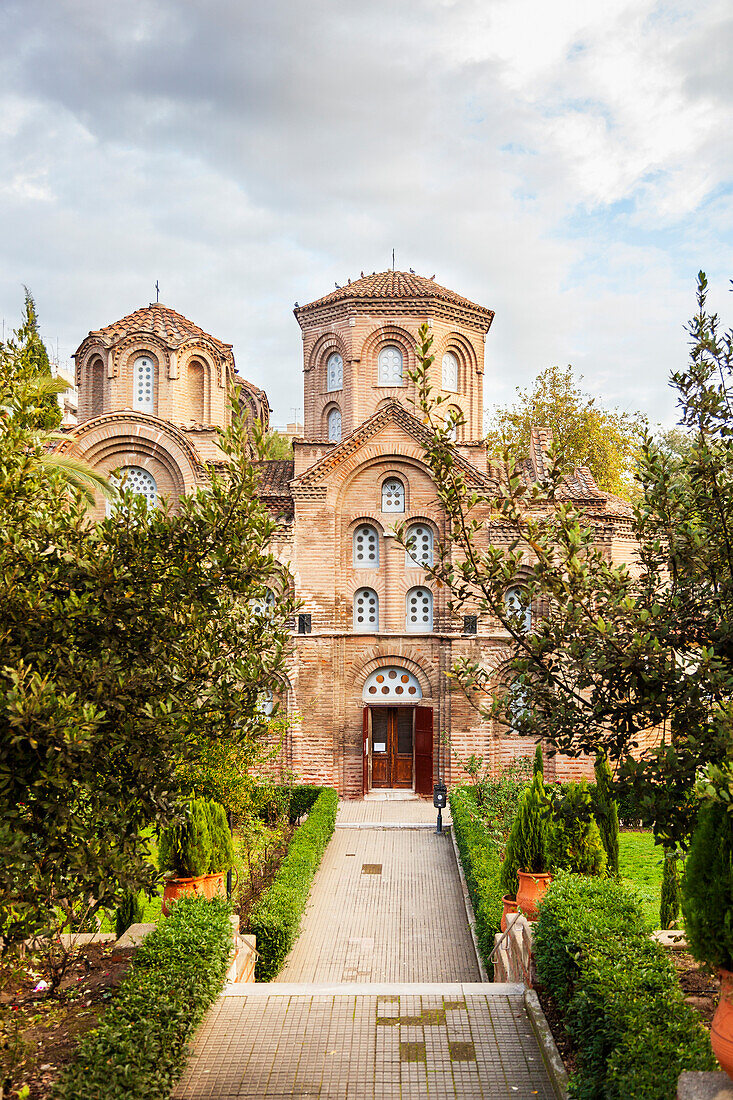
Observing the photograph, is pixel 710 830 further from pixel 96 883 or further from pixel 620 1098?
pixel 96 883

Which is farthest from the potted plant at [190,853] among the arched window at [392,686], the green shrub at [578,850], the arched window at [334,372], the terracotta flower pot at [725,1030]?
the arched window at [334,372]

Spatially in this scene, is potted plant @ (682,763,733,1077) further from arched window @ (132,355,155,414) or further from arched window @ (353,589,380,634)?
arched window @ (132,355,155,414)

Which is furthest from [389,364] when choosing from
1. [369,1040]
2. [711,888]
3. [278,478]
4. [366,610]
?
[711,888]

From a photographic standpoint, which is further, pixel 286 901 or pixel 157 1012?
pixel 286 901

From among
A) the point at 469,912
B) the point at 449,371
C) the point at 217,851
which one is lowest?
the point at 469,912

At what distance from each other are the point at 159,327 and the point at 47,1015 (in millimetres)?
19016

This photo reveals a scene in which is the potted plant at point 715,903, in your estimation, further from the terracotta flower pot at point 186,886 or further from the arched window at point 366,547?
the arched window at point 366,547

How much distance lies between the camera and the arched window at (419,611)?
70.4 ft

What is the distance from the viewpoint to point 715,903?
15.0 ft

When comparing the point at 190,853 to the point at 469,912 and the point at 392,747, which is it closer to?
the point at 469,912

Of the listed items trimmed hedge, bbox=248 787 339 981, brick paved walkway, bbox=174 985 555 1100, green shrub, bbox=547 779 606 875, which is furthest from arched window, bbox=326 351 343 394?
brick paved walkway, bbox=174 985 555 1100

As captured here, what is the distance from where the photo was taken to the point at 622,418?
115 ft

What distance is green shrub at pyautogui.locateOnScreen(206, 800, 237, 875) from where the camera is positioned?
10656 mm

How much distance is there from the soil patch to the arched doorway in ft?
43.7
